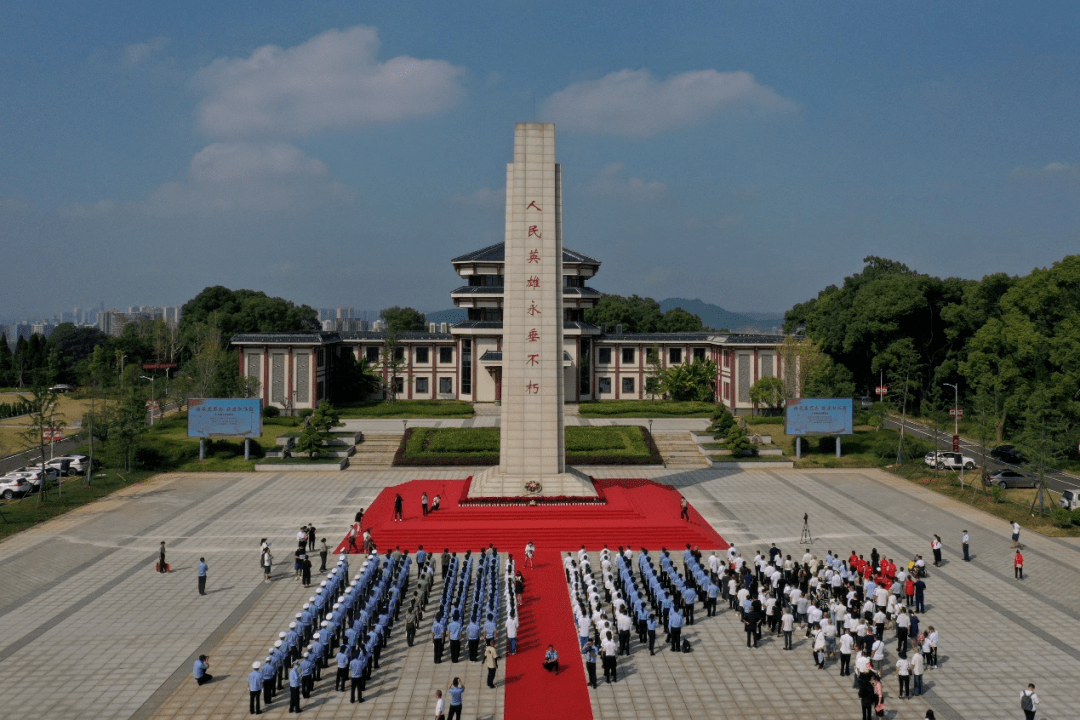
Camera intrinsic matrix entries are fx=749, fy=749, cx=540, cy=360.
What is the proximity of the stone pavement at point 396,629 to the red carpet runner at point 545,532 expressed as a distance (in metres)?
1.39

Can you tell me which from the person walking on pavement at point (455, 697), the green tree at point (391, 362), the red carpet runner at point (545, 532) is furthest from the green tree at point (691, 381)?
the person walking on pavement at point (455, 697)

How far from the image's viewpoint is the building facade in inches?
1961

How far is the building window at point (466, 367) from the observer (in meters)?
54.2

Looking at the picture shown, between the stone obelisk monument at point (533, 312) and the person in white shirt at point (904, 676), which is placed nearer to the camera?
the person in white shirt at point (904, 676)

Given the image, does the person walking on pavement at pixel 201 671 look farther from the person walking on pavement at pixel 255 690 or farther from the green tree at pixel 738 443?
the green tree at pixel 738 443

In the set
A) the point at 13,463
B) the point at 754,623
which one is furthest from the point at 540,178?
the point at 13,463

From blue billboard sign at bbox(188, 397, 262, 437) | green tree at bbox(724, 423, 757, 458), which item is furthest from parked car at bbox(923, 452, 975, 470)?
blue billboard sign at bbox(188, 397, 262, 437)

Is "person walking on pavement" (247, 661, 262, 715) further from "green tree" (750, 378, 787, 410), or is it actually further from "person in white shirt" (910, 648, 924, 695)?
"green tree" (750, 378, 787, 410)

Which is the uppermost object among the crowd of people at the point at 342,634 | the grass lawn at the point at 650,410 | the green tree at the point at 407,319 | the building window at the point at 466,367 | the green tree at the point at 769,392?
the green tree at the point at 407,319

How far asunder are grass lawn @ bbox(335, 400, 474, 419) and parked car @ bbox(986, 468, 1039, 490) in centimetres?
2790

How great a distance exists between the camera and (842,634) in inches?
594

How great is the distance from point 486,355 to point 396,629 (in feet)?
114

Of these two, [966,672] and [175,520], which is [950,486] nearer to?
[966,672]

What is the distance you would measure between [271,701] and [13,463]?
110ft
